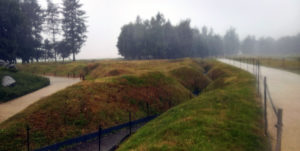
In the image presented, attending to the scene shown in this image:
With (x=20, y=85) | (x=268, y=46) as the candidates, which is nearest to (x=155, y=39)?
(x=20, y=85)

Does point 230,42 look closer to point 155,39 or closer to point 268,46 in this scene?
point 268,46

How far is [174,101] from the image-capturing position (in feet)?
77.2

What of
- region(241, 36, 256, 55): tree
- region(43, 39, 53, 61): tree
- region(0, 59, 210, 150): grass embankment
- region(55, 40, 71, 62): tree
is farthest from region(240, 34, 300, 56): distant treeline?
region(0, 59, 210, 150): grass embankment

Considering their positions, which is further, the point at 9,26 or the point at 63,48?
the point at 63,48

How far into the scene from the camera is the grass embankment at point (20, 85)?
21.3 metres

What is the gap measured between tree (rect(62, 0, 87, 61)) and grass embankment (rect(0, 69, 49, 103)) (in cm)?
3601

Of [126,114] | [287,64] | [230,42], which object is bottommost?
[126,114]

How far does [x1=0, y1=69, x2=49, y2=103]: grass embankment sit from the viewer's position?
21344 mm

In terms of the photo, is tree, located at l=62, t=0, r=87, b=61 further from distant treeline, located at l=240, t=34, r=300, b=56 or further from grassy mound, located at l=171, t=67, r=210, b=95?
distant treeline, located at l=240, t=34, r=300, b=56

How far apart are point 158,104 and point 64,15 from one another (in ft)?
186

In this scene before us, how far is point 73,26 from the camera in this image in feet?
209

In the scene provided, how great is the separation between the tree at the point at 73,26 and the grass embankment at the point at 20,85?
118 ft

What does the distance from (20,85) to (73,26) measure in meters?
42.9

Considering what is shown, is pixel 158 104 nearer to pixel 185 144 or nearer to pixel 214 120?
pixel 214 120
